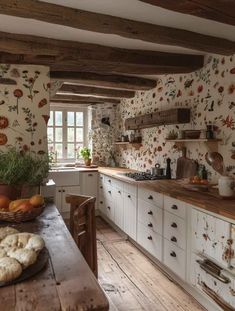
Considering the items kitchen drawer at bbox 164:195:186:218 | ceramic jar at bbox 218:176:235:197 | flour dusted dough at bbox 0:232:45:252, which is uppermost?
ceramic jar at bbox 218:176:235:197

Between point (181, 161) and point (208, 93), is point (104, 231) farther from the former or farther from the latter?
point (208, 93)

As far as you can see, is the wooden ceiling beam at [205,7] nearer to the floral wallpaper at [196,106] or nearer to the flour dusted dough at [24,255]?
the floral wallpaper at [196,106]

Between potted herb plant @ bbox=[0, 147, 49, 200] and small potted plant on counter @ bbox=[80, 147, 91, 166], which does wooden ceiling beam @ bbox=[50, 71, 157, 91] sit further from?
small potted plant on counter @ bbox=[80, 147, 91, 166]

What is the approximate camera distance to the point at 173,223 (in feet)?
8.80

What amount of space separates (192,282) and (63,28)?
2460 mm

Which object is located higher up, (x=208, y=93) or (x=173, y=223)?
(x=208, y=93)

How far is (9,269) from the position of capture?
1.04 meters

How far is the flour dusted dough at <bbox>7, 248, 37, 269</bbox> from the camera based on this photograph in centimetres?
109

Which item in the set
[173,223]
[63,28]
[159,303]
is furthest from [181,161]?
[63,28]

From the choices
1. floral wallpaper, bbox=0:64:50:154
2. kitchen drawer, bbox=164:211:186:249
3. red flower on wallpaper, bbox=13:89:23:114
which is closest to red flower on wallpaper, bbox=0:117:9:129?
floral wallpaper, bbox=0:64:50:154

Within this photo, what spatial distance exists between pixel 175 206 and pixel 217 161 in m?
0.72

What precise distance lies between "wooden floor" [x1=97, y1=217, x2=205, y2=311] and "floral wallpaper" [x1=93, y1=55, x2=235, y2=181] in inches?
48.3

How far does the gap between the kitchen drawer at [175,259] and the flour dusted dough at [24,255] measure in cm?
175

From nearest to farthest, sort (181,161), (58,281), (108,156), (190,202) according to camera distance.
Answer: (58,281) < (190,202) < (181,161) < (108,156)
